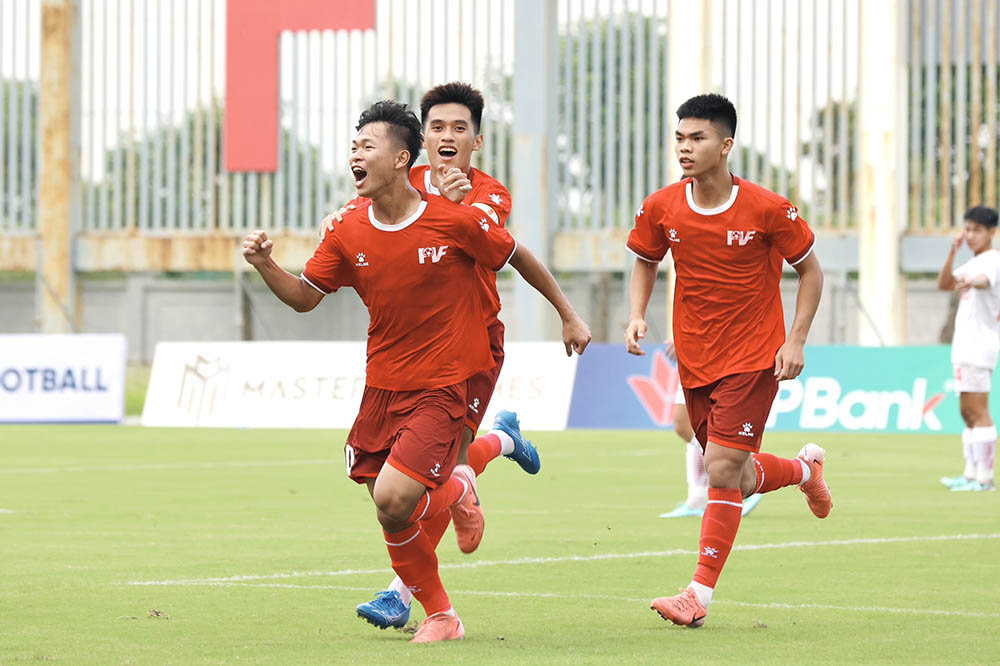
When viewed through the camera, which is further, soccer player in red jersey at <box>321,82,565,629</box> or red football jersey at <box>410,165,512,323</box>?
red football jersey at <box>410,165,512,323</box>

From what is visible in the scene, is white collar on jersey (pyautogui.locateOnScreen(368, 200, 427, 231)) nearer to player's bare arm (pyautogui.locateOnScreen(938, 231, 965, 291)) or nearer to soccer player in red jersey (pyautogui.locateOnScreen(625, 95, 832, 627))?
soccer player in red jersey (pyautogui.locateOnScreen(625, 95, 832, 627))

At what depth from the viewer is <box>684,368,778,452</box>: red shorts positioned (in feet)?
24.5

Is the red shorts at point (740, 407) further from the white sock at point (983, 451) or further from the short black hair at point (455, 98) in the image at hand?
the white sock at point (983, 451)

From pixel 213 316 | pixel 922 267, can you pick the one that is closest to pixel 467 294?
pixel 922 267

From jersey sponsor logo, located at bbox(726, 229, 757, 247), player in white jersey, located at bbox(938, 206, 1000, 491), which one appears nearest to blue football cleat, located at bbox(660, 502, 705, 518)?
player in white jersey, located at bbox(938, 206, 1000, 491)

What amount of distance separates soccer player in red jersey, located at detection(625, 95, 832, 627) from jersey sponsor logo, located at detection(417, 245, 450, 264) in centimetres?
114

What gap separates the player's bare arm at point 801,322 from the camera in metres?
7.32

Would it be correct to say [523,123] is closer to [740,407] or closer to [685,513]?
[685,513]

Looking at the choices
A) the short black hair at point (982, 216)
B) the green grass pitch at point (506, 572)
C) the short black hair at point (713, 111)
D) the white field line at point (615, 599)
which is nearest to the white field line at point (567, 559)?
the green grass pitch at point (506, 572)


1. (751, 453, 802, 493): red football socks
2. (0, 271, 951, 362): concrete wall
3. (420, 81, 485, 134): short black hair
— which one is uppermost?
(420, 81, 485, 134): short black hair

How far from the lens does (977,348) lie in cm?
1459

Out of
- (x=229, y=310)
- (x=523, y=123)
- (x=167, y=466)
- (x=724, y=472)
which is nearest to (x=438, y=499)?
(x=724, y=472)

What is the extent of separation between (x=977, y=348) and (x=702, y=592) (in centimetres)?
826

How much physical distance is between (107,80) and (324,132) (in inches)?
186
